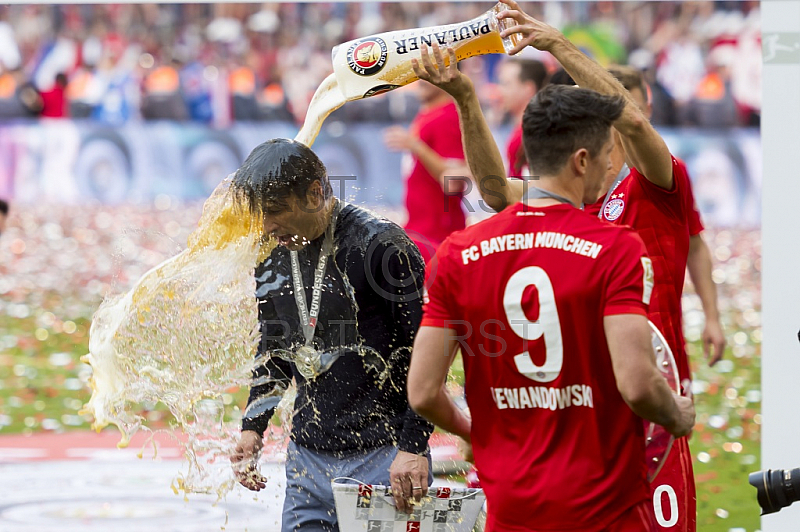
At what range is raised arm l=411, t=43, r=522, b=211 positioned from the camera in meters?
3.41

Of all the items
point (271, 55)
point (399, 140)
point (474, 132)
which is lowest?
point (474, 132)

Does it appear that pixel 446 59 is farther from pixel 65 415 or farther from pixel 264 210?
pixel 65 415

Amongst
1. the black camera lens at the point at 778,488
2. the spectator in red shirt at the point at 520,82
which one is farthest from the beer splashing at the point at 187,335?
the spectator in red shirt at the point at 520,82

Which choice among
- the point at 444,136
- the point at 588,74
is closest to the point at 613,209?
the point at 588,74

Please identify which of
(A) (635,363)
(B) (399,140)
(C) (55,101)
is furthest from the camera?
(C) (55,101)

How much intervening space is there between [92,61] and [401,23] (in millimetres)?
5223

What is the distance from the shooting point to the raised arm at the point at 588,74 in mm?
3469

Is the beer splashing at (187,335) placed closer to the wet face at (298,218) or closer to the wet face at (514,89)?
the wet face at (298,218)

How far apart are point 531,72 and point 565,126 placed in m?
4.21

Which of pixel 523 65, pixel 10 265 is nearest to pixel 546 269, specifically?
pixel 523 65

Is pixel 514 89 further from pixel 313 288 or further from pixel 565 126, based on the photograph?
pixel 565 126

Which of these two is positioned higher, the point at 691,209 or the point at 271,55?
the point at 271,55

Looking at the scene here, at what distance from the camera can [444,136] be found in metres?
7.74

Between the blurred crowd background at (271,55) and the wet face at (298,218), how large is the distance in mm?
12509
